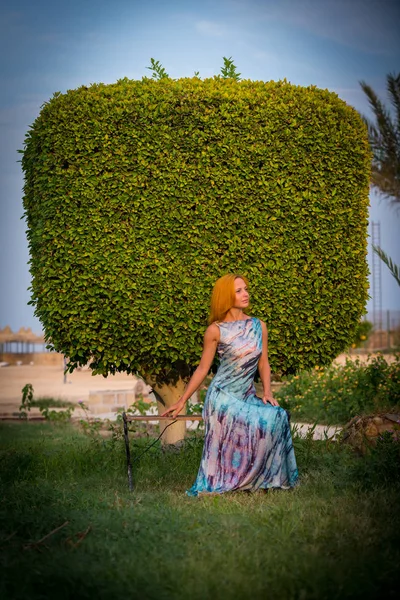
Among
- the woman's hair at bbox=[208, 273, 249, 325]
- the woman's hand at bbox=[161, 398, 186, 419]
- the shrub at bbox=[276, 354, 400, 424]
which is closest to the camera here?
the woman's hand at bbox=[161, 398, 186, 419]

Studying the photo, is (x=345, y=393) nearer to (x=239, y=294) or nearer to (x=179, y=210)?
(x=179, y=210)

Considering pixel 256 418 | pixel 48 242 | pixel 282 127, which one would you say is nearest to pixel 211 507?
pixel 256 418

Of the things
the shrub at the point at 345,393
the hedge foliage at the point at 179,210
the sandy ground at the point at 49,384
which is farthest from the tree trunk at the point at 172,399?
the sandy ground at the point at 49,384

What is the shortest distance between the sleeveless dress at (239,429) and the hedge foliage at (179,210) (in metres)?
1.20

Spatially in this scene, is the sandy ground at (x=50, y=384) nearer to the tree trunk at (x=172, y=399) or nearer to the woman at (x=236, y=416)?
the tree trunk at (x=172, y=399)

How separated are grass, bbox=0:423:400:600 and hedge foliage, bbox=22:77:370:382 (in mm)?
1564

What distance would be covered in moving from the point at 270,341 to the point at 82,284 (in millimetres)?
1964

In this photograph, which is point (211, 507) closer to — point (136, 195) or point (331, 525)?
point (331, 525)

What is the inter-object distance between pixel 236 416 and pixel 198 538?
1.57 meters

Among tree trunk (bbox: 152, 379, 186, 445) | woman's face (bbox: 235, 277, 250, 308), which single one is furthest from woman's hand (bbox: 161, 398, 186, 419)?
tree trunk (bbox: 152, 379, 186, 445)

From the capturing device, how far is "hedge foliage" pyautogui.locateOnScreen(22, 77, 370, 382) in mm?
7250

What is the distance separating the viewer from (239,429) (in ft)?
20.1

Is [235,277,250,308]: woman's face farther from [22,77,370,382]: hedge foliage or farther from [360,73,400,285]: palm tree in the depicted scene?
[360,73,400,285]: palm tree

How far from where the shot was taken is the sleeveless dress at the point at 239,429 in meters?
6.13
